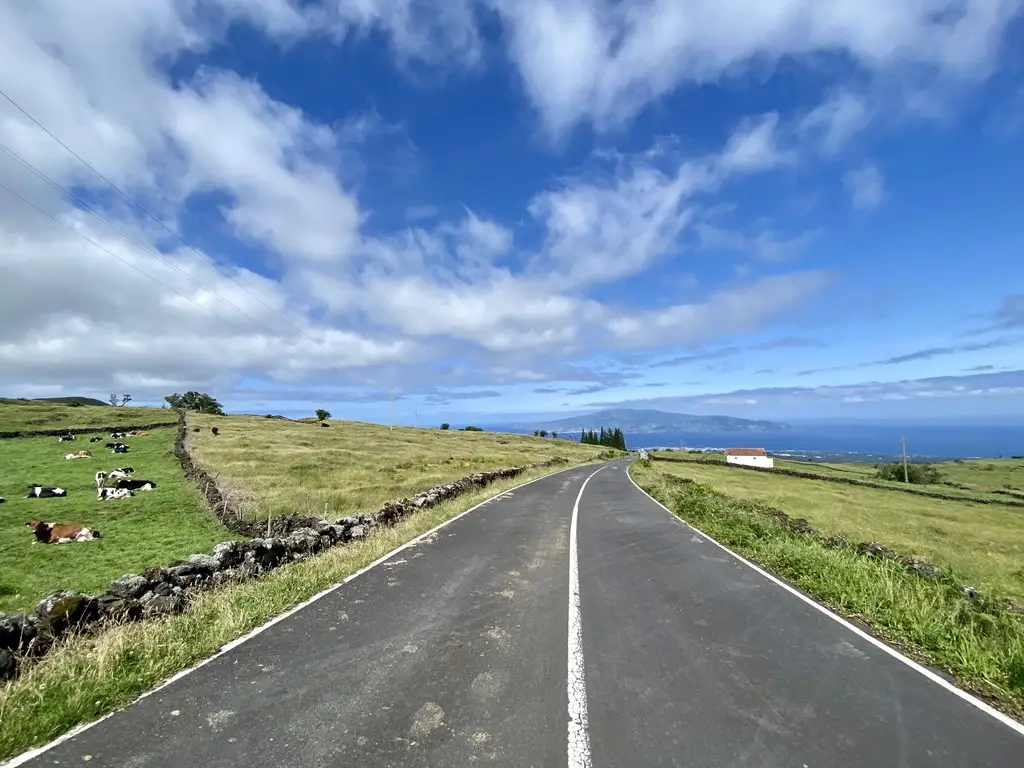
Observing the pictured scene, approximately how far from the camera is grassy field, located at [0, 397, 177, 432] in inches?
2128

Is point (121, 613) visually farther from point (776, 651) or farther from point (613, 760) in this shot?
point (776, 651)

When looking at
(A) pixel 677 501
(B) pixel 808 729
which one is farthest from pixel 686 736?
(A) pixel 677 501

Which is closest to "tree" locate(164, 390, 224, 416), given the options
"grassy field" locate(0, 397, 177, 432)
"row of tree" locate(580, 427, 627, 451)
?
"grassy field" locate(0, 397, 177, 432)

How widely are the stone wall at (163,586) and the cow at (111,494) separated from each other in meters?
9.84

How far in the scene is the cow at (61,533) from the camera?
1558cm

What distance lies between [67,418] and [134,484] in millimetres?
51088

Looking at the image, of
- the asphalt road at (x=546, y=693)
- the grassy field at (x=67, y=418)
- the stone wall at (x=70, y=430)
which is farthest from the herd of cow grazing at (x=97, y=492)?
the grassy field at (x=67, y=418)

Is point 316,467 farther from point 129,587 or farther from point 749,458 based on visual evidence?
point 749,458

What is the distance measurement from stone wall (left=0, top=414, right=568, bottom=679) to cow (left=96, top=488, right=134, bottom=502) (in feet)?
32.3

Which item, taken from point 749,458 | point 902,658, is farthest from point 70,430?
point 749,458

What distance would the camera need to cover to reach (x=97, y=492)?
23375 mm

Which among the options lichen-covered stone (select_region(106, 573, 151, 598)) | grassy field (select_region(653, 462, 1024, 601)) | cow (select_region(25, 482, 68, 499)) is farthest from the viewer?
cow (select_region(25, 482, 68, 499))

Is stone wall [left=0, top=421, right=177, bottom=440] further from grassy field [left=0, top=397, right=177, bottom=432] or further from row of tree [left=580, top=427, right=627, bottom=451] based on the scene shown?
row of tree [left=580, top=427, right=627, bottom=451]

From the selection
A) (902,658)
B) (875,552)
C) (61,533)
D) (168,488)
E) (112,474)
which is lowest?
(875,552)
